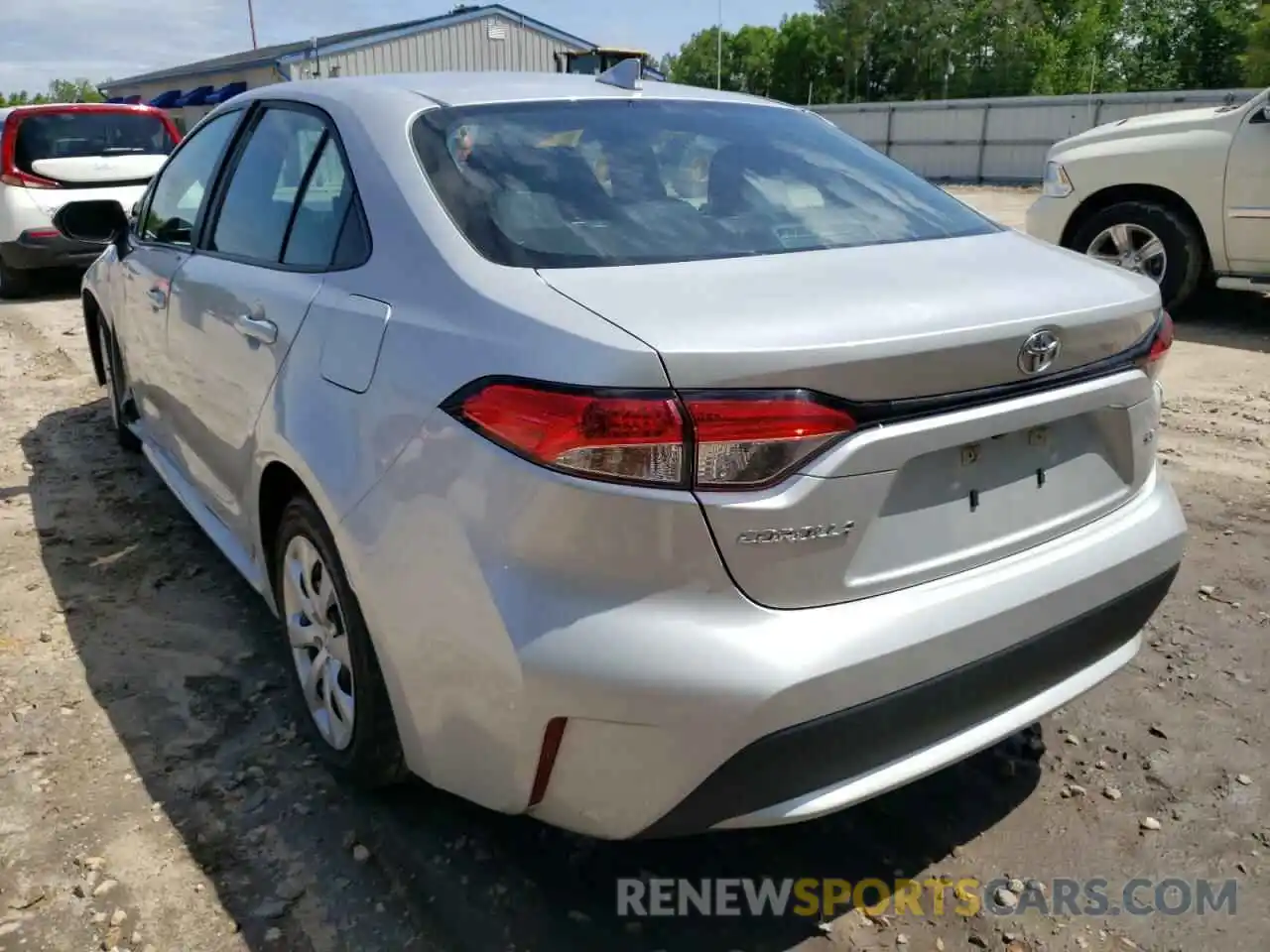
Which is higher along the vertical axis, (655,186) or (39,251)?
(655,186)

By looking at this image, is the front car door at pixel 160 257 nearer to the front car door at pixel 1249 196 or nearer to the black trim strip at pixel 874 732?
the black trim strip at pixel 874 732

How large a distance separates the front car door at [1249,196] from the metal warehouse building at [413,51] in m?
23.3

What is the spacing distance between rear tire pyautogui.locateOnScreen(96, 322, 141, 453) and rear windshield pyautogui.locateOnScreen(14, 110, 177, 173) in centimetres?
597

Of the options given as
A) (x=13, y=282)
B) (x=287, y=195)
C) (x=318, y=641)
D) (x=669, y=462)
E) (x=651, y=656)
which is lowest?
(x=13, y=282)

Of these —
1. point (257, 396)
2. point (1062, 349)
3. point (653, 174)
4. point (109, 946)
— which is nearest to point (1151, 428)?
point (1062, 349)

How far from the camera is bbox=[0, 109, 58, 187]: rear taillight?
32.3 ft

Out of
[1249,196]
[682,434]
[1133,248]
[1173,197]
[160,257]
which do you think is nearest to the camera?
[682,434]

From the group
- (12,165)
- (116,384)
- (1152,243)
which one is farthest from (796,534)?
(12,165)

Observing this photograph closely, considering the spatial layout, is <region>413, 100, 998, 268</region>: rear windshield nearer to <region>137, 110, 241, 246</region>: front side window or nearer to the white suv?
<region>137, 110, 241, 246</region>: front side window

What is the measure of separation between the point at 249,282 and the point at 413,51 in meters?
30.6

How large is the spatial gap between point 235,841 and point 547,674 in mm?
1149

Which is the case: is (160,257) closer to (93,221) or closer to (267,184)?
(93,221)

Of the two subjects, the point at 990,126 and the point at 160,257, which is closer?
the point at 160,257

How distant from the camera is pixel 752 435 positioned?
1716 millimetres
